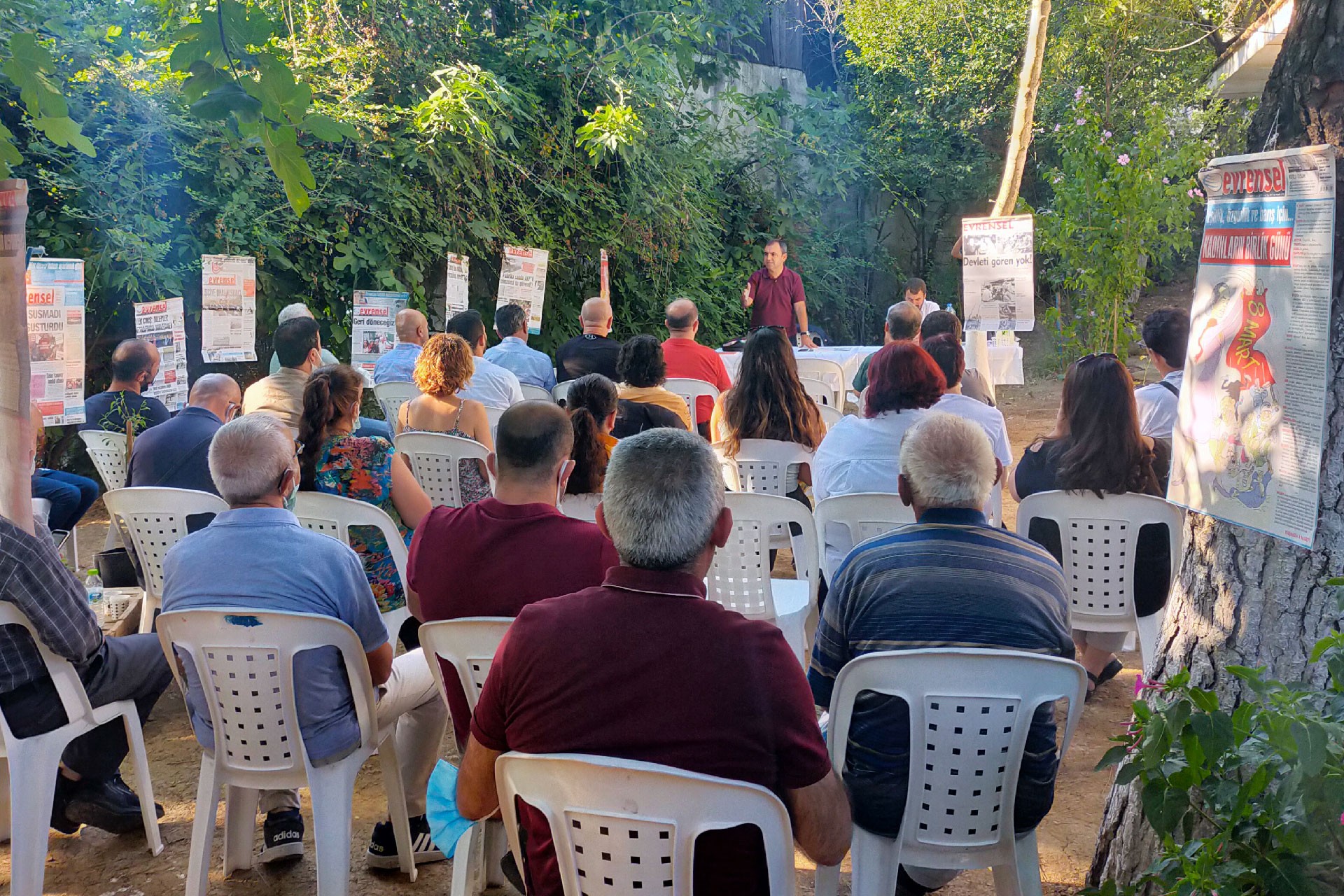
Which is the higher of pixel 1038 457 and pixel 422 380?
pixel 422 380

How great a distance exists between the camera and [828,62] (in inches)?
616

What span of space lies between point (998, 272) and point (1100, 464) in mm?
2907

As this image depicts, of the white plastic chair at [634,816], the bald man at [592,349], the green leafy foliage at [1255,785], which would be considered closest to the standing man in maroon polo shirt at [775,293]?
the bald man at [592,349]

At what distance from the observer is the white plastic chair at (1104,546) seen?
3.45 meters

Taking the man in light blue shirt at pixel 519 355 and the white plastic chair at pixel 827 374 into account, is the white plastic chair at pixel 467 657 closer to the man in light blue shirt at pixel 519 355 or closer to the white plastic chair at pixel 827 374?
the man in light blue shirt at pixel 519 355

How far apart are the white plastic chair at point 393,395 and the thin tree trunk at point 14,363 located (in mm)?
3240

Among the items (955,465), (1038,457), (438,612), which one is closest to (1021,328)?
(1038,457)

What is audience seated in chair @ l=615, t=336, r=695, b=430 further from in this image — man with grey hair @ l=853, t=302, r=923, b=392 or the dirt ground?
the dirt ground

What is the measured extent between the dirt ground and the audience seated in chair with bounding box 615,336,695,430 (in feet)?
5.69

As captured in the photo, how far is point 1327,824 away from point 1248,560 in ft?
2.63

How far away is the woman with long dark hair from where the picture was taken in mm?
3611

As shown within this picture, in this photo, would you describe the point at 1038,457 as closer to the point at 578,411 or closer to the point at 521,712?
the point at 578,411

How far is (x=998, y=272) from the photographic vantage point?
Answer: 616cm

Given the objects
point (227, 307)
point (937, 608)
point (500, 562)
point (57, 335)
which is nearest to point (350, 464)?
point (500, 562)
